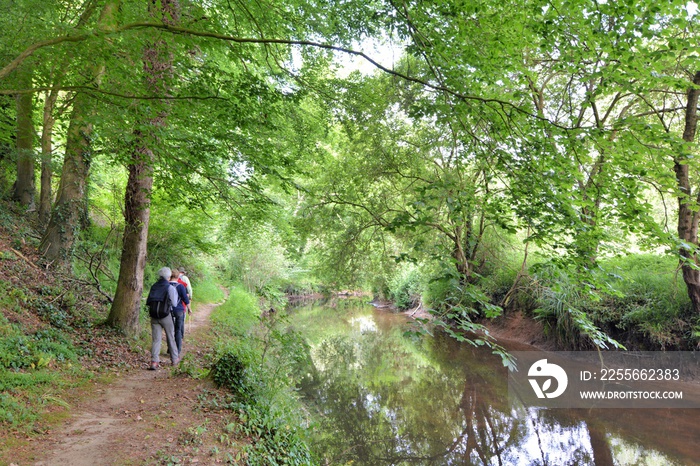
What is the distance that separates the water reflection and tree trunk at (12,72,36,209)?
832 centimetres

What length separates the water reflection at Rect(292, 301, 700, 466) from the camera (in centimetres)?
648

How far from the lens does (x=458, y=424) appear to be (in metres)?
7.75

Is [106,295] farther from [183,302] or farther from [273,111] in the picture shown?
[273,111]

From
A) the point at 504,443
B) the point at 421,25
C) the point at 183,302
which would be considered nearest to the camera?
the point at 421,25

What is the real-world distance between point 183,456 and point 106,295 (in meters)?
6.03

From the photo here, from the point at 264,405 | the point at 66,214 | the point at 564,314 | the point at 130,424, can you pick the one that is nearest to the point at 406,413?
the point at 264,405

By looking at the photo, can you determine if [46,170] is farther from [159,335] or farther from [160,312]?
[159,335]

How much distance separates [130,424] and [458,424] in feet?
19.1

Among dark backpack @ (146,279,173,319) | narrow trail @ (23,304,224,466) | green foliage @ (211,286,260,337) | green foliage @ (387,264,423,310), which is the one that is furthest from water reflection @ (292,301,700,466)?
green foliage @ (387,264,423,310)

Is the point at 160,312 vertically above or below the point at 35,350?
above

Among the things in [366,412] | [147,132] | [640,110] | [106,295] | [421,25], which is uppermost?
[640,110]

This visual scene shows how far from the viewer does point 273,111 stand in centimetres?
614

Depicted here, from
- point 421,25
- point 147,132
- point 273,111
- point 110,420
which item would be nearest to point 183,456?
point 110,420

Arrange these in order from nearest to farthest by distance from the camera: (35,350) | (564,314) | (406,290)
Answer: (35,350) < (564,314) < (406,290)
